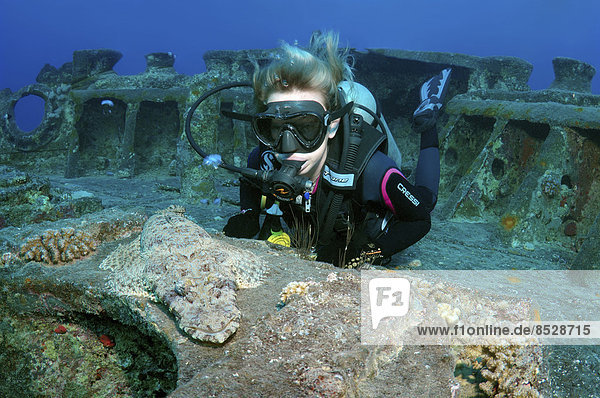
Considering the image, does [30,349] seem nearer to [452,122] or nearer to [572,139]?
[572,139]

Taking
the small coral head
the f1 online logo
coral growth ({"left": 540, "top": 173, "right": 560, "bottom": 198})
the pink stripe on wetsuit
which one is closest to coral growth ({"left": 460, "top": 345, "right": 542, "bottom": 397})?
the f1 online logo

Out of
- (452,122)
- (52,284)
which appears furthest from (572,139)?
(52,284)

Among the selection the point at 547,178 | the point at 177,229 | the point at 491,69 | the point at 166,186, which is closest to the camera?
the point at 177,229

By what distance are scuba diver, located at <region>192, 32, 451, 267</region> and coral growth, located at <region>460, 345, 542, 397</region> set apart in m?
1.50

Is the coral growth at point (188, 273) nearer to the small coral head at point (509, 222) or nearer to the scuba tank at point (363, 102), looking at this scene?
the scuba tank at point (363, 102)

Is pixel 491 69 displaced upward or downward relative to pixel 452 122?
upward

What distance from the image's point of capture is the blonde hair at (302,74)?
3289 millimetres

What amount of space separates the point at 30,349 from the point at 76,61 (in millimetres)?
11174

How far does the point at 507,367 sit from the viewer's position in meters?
2.23

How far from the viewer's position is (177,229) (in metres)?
3.20

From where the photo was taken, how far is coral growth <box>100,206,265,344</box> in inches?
87.0

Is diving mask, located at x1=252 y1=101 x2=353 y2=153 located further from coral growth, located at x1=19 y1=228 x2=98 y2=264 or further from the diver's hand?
coral growth, located at x1=19 y1=228 x2=98 y2=264

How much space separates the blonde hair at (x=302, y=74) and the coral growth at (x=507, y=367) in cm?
204

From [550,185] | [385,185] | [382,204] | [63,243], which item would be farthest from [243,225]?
[550,185]
